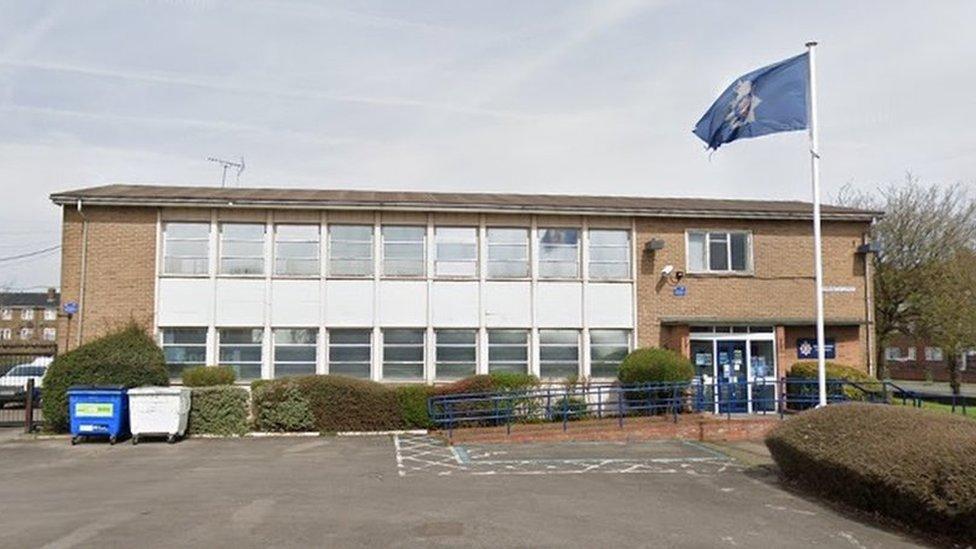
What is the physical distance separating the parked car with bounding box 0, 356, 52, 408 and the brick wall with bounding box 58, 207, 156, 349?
6.03 meters

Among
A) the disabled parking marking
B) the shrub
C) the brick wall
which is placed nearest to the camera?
the disabled parking marking

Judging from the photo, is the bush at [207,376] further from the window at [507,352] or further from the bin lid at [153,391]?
the window at [507,352]

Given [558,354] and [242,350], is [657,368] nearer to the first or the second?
[558,354]

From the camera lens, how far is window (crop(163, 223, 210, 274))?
20.0 metres

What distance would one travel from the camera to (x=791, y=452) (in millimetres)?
11070

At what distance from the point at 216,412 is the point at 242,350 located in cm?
264

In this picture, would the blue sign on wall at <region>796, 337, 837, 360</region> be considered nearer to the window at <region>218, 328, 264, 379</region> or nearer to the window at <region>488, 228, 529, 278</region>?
the window at <region>488, 228, 529, 278</region>

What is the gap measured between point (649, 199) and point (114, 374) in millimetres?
15113

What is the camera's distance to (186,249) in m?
20.1

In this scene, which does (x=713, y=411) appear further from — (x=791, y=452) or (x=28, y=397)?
(x=28, y=397)

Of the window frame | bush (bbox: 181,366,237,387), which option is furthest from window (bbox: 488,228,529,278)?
bush (bbox: 181,366,237,387)

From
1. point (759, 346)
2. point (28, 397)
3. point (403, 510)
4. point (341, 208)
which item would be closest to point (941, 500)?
point (403, 510)

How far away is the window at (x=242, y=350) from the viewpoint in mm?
19969

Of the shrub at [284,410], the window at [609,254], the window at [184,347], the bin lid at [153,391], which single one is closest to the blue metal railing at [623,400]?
the shrub at [284,410]
